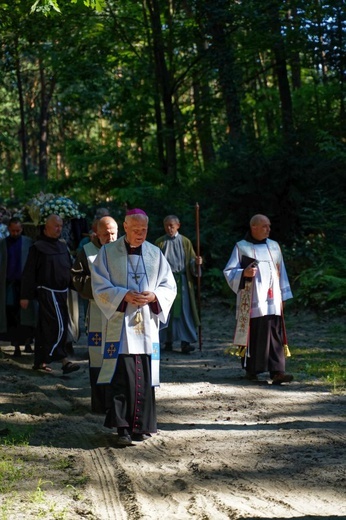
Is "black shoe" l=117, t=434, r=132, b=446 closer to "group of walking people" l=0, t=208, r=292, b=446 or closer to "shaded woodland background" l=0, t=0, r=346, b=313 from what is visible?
"group of walking people" l=0, t=208, r=292, b=446

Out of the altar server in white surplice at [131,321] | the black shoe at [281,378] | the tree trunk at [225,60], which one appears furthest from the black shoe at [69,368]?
the tree trunk at [225,60]

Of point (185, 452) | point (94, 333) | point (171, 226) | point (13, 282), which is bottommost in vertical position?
point (185, 452)

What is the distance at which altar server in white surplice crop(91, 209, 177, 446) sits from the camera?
335 inches

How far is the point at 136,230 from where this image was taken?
8.67 meters

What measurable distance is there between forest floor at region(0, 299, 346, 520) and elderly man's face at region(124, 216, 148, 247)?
1.84m

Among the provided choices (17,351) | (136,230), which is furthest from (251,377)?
(17,351)

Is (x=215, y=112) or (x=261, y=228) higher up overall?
(x=215, y=112)

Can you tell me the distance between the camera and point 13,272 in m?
14.7

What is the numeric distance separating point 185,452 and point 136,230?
2083 mm

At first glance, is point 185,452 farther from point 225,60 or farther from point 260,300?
point 225,60

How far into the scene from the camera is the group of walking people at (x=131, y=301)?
28.1ft

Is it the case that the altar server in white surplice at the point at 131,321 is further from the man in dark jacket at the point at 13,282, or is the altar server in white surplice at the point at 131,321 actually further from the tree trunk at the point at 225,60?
the tree trunk at the point at 225,60

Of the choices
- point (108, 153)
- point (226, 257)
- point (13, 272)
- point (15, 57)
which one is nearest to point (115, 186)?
point (108, 153)

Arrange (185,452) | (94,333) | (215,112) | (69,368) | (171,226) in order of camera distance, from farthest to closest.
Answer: (215,112)
(171,226)
(69,368)
(94,333)
(185,452)
